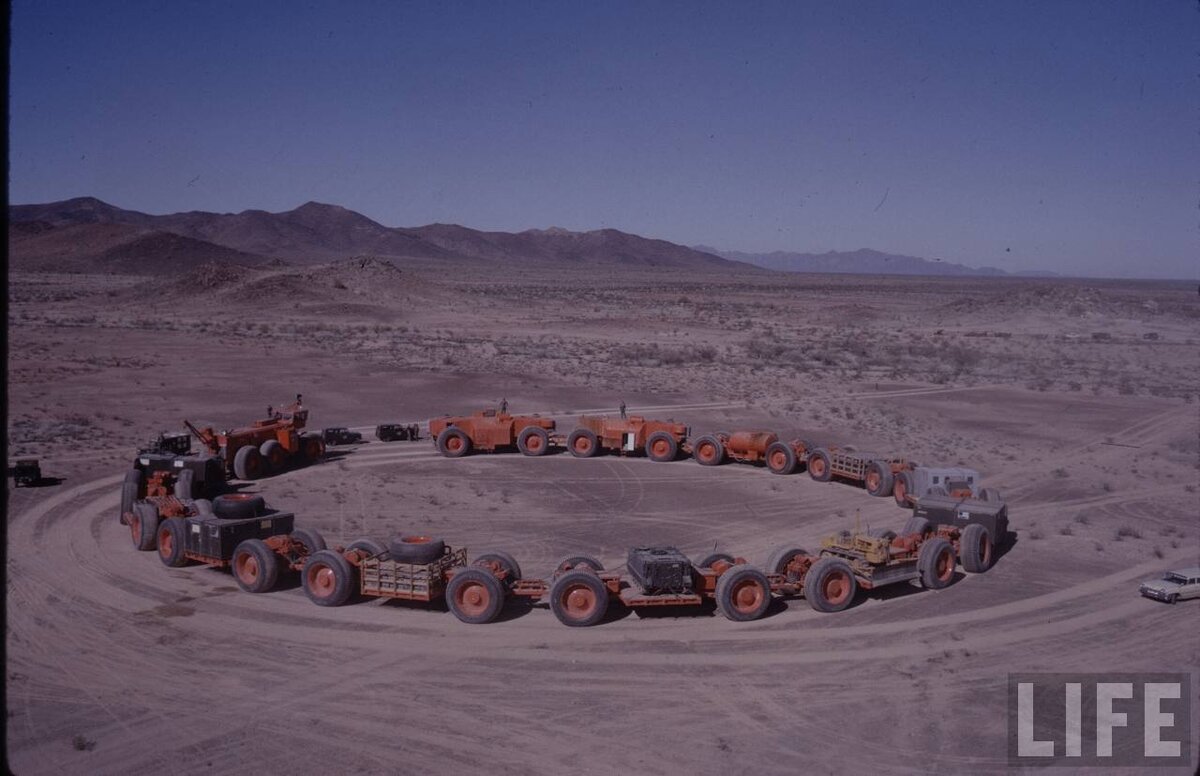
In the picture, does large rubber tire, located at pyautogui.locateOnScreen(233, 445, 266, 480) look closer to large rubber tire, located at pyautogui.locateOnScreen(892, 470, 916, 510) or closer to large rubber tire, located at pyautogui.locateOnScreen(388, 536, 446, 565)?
large rubber tire, located at pyautogui.locateOnScreen(388, 536, 446, 565)

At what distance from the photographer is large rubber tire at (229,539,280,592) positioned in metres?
15.5

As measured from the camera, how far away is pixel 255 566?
620 inches

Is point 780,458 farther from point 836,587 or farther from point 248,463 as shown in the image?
point 248,463

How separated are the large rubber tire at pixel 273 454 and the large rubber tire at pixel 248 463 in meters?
0.16

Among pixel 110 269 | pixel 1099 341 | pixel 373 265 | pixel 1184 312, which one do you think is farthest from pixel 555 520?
pixel 110 269

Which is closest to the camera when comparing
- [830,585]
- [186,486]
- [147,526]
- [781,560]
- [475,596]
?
[475,596]

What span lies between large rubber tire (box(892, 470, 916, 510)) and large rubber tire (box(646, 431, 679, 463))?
6.84m

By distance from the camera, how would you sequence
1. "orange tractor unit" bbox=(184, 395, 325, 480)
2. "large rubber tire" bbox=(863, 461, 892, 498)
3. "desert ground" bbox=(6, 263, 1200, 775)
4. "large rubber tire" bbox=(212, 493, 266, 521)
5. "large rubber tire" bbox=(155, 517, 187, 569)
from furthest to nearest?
"orange tractor unit" bbox=(184, 395, 325, 480) < "large rubber tire" bbox=(863, 461, 892, 498) < "large rubber tire" bbox=(212, 493, 266, 521) < "large rubber tire" bbox=(155, 517, 187, 569) < "desert ground" bbox=(6, 263, 1200, 775)

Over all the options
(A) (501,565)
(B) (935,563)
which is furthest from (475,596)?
(B) (935,563)

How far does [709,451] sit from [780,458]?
85.1 inches

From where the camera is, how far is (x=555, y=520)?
2089 centimetres

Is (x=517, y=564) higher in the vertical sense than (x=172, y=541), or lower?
lower

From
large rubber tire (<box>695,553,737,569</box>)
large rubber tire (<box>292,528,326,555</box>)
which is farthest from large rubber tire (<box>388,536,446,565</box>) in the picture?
large rubber tire (<box>695,553,737,569</box>)

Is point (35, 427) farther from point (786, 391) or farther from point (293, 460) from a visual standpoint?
point (786, 391)
